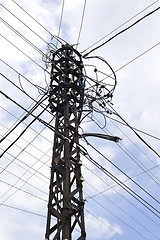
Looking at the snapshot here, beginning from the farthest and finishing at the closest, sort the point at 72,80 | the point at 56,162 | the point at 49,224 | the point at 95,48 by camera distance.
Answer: the point at 95,48
the point at 72,80
the point at 56,162
the point at 49,224

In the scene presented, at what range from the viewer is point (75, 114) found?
26.1ft

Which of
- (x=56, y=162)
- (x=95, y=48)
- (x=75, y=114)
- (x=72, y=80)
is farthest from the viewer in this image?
(x=95, y=48)

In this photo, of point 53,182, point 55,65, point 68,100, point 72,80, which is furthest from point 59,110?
point 53,182

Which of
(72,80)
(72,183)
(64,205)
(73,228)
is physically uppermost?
(72,80)

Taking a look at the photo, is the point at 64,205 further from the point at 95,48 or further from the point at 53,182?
the point at 95,48

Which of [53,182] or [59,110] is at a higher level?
[59,110]

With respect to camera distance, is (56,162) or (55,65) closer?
(56,162)

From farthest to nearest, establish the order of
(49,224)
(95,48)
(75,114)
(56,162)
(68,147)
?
(95,48), (75,114), (68,147), (56,162), (49,224)

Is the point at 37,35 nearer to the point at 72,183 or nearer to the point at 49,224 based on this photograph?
the point at 72,183

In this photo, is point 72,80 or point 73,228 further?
point 72,80

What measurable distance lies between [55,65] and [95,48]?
1.41m

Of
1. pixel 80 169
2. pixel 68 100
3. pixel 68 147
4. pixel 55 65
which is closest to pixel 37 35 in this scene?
pixel 55 65

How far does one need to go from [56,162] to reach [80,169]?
0.69m

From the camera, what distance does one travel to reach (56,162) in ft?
21.5
